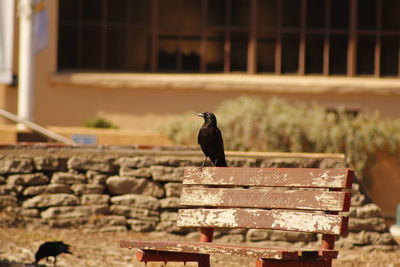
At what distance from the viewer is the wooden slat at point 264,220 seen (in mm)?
6012

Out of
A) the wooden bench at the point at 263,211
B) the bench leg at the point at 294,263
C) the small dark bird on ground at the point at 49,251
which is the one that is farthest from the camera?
the small dark bird on ground at the point at 49,251

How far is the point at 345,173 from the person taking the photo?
19.9ft

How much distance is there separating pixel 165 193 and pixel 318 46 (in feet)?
29.0

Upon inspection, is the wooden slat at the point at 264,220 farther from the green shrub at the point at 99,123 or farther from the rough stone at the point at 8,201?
the green shrub at the point at 99,123

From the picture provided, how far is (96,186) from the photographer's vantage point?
10391mm

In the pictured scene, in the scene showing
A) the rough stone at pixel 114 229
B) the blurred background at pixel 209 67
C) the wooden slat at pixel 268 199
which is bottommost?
the rough stone at pixel 114 229

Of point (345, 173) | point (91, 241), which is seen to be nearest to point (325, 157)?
point (91, 241)

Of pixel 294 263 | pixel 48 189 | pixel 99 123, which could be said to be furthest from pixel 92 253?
pixel 99 123

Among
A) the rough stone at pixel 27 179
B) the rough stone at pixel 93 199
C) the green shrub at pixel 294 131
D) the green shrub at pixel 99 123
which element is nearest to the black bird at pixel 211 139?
the rough stone at pixel 93 199

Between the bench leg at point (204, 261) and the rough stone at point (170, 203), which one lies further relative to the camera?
the rough stone at point (170, 203)

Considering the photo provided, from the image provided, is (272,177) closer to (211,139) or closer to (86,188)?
(211,139)

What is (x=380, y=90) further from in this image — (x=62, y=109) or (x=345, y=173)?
(x=345, y=173)

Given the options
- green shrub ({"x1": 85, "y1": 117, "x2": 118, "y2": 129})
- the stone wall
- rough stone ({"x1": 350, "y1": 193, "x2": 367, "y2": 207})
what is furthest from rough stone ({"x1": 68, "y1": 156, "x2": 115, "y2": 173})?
green shrub ({"x1": 85, "y1": 117, "x2": 118, "y2": 129})

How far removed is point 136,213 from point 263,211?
412 cm
